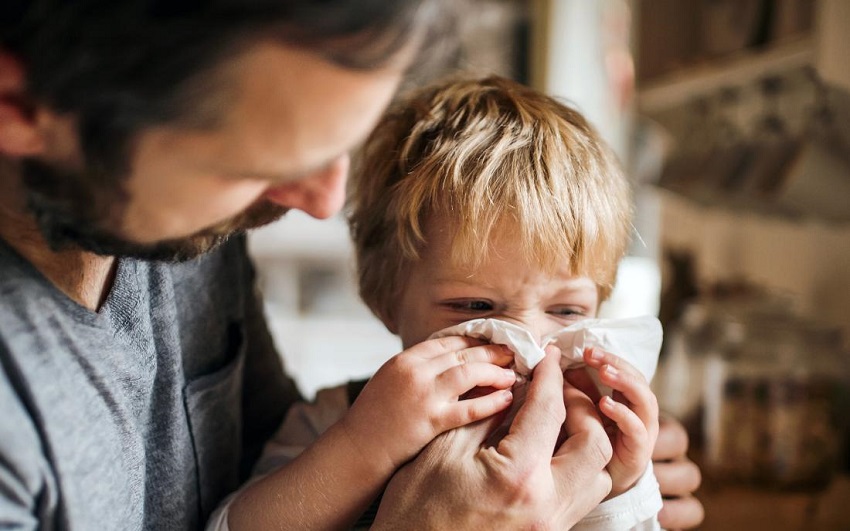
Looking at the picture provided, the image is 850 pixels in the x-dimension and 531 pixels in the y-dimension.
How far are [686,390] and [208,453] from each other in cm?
172

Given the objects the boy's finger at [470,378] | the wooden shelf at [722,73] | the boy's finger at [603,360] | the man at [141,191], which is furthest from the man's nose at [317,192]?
the wooden shelf at [722,73]

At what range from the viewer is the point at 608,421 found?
946 mm

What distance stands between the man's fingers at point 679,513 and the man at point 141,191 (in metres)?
0.27

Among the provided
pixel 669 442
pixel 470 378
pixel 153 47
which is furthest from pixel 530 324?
pixel 153 47

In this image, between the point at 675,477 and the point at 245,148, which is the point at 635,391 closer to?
the point at 675,477

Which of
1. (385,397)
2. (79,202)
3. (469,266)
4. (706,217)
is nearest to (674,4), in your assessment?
(706,217)

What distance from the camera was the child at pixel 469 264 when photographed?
90cm

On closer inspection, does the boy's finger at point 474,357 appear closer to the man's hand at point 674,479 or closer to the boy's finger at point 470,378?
the boy's finger at point 470,378

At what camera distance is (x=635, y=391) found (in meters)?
0.91

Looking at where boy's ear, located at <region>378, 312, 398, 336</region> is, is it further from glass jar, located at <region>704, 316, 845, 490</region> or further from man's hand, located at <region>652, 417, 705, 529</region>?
glass jar, located at <region>704, 316, 845, 490</region>

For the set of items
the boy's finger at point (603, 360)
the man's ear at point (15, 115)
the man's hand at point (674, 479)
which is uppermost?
the man's ear at point (15, 115)

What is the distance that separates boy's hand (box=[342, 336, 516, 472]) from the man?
0.03 m

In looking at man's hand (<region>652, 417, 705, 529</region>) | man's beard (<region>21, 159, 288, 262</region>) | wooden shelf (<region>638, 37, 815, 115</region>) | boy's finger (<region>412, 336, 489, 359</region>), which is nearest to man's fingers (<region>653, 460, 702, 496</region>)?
man's hand (<region>652, 417, 705, 529</region>)

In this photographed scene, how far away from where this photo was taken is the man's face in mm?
651
